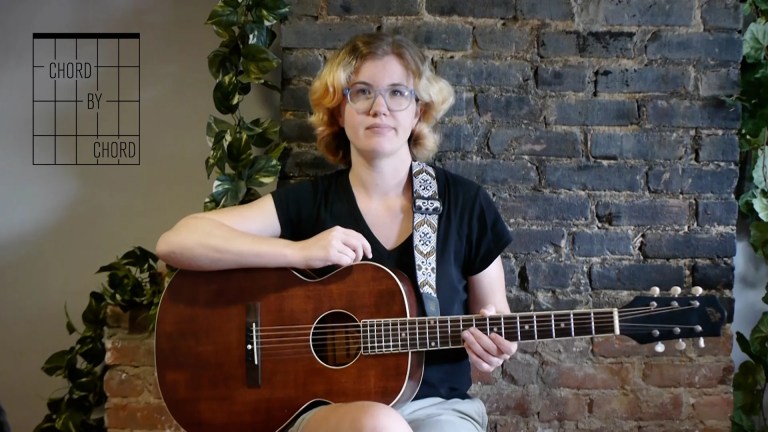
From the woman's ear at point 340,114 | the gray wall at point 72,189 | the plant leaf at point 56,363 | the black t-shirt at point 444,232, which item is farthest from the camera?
the gray wall at point 72,189

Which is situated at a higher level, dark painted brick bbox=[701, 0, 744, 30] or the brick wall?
dark painted brick bbox=[701, 0, 744, 30]

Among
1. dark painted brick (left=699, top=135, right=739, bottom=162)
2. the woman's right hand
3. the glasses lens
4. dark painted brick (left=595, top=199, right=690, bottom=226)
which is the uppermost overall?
the glasses lens

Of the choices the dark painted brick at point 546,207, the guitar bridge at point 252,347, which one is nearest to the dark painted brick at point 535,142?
the dark painted brick at point 546,207

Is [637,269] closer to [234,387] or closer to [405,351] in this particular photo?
[405,351]

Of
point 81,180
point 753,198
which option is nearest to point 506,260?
point 753,198

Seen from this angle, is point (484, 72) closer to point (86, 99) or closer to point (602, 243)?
point (602, 243)

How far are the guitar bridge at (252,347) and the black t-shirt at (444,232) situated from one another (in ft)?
0.83

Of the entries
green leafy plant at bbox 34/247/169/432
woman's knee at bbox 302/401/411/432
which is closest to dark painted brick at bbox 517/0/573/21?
woman's knee at bbox 302/401/411/432

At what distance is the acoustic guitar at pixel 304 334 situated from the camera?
1407mm

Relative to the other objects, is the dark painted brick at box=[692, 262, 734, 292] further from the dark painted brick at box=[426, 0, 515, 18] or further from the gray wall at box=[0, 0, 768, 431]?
the gray wall at box=[0, 0, 768, 431]

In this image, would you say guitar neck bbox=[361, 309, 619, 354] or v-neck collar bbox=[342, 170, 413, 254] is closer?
guitar neck bbox=[361, 309, 619, 354]

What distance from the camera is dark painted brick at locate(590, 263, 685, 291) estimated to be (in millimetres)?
1863

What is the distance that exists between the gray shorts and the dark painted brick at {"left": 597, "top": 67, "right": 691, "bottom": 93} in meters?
0.95

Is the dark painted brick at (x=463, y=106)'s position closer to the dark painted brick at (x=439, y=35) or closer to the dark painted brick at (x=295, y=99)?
the dark painted brick at (x=439, y=35)
